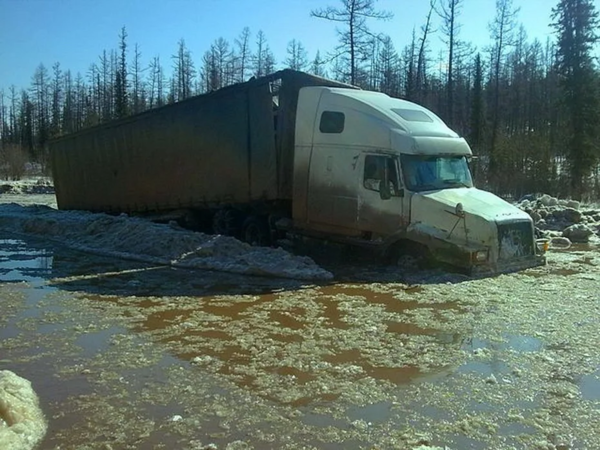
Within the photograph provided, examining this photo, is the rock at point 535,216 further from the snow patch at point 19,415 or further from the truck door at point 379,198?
the snow patch at point 19,415

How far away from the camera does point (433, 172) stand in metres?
12.6

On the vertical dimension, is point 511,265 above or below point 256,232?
below

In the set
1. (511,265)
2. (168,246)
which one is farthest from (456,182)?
(168,246)

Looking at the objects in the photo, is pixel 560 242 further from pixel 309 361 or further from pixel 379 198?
pixel 309 361

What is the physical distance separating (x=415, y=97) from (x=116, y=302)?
148 ft

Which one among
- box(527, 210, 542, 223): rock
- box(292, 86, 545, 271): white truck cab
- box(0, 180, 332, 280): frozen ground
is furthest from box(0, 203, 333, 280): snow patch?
box(527, 210, 542, 223): rock

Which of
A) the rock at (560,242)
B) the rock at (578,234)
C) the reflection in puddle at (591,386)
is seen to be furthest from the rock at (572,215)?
the reflection in puddle at (591,386)

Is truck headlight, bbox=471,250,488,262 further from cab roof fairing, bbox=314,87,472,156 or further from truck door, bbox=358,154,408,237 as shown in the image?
cab roof fairing, bbox=314,87,472,156

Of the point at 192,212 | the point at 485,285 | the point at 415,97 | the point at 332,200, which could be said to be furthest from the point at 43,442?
the point at 415,97

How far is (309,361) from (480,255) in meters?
5.71

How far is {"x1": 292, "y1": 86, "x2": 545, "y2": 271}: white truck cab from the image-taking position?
11.5 metres

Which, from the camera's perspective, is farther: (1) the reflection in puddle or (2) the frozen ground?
(2) the frozen ground

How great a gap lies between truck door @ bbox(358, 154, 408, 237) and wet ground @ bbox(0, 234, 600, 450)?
1389mm

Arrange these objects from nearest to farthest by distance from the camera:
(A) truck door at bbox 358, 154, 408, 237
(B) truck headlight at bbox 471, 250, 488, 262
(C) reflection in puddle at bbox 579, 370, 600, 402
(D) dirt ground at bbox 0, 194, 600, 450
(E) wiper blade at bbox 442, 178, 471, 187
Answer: (D) dirt ground at bbox 0, 194, 600, 450 < (C) reflection in puddle at bbox 579, 370, 600, 402 < (B) truck headlight at bbox 471, 250, 488, 262 < (A) truck door at bbox 358, 154, 408, 237 < (E) wiper blade at bbox 442, 178, 471, 187
